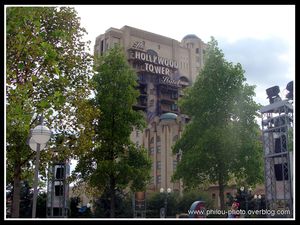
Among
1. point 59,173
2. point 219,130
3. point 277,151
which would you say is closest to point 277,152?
point 277,151

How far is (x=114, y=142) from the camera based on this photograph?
24422 millimetres

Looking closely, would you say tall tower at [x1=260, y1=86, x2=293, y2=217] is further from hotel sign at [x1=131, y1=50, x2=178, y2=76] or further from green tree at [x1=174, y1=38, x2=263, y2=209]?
hotel sign at [x1=131, y1=50, x2=178, y2=76]

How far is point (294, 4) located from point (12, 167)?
16.3 meters

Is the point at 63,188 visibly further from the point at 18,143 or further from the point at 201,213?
the point at 201,213

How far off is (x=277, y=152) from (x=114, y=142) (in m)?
9.68

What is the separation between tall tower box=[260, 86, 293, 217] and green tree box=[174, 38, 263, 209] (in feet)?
11.9

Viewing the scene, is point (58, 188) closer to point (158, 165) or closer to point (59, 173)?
point (59, 173)

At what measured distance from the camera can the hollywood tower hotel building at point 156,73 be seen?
64062 millimetres

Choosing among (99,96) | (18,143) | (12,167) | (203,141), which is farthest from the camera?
(99,96)

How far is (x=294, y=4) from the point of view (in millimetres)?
9688

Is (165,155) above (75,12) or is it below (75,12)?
below

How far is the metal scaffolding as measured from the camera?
18344 mm

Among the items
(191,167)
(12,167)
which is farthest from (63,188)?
(191,167)

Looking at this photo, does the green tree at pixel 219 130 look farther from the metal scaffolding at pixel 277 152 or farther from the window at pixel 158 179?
the window at pixel 158 179
